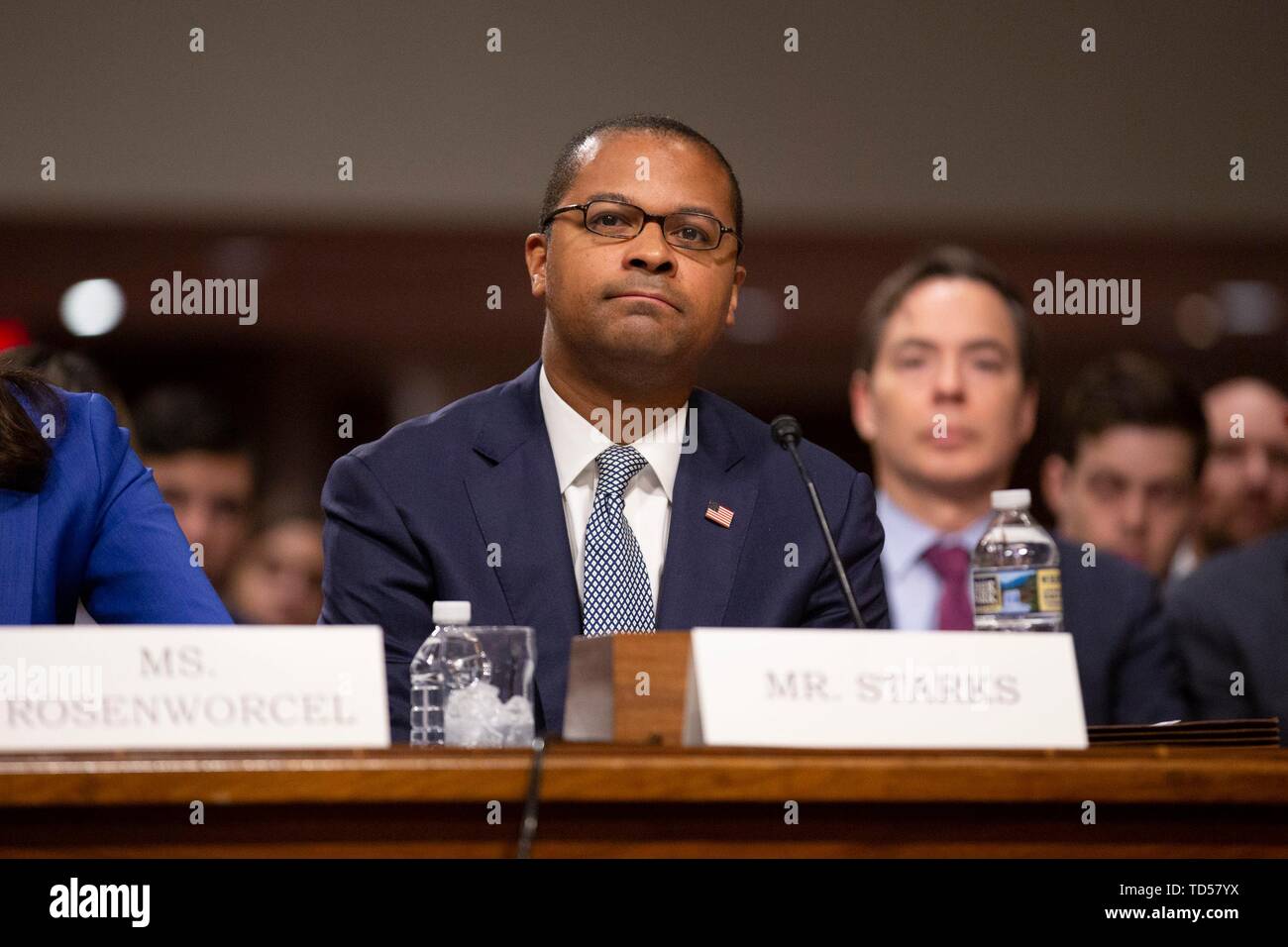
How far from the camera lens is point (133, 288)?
14.9ft

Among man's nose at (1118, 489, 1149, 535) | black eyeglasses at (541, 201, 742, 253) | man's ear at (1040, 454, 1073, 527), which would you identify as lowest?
man's nose at (1118, 489, 1149, 535)

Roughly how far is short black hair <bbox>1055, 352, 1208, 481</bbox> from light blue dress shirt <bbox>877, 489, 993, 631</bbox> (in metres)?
0.43

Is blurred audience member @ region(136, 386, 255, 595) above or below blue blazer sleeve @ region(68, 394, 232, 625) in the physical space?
above

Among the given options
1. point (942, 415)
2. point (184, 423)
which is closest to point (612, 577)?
point (942, 415)

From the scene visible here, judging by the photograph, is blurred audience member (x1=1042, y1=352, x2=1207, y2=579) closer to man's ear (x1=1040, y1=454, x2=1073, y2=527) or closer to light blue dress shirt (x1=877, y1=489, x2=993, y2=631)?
man's ear (x1=1040, y1=454, x2=1073, y2=527)

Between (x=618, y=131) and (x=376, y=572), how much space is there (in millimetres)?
721

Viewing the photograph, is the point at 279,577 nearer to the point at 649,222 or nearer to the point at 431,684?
the point at 649,222

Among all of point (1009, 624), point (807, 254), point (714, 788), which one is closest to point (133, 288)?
point (807, 254)

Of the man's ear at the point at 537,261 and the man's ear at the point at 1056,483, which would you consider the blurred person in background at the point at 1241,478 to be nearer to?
the man's ear at the point at 1056,483

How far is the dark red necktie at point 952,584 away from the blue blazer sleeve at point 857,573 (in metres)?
1.20

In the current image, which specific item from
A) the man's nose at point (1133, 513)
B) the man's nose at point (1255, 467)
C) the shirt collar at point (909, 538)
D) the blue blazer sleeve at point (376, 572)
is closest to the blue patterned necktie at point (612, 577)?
the blue blazer sleeve at point (376, 572)

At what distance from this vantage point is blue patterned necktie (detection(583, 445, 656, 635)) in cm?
193

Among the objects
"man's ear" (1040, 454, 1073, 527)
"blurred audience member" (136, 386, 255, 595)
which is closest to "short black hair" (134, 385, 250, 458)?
"blurred audience member" (136, 386, 255, 595)

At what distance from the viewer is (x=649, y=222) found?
6.88 feet
